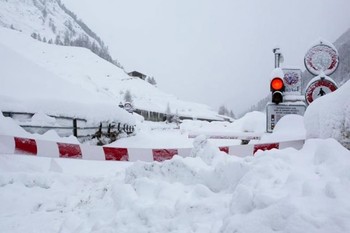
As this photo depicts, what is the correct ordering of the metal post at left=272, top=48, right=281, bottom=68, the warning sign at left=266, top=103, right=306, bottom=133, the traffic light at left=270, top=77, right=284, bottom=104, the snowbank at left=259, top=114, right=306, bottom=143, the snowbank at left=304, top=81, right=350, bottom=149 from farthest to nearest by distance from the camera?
1. the metal post at left=272, top=48, right=281, bottom=68
2. the warning sign at left=266, top=103, right=306, bottom=133
3. the traffic light at left=270, top=77, right=284, bottom=104
4. the snowbank at left=259, top=114, right=306, bottom=143
5. the snowbank at left=304, top=81, right=350, bottom=149

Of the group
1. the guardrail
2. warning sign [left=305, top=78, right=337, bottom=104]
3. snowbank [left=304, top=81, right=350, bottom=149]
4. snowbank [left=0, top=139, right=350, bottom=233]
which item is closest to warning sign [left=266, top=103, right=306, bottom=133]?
warning sign [left=305, top=78, right=337, bottom=104]

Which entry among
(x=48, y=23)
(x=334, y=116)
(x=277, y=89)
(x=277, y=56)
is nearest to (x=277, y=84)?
(x=277, y=89)

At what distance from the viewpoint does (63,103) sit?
896 cm

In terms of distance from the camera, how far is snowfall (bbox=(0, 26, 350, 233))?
7.71 feet

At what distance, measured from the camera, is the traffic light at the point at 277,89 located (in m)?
7.00

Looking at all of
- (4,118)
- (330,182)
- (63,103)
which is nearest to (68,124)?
(63,103)

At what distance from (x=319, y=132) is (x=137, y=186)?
8.34ft

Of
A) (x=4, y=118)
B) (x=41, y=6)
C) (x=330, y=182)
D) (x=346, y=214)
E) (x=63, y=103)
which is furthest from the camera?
(x=41, y=6)

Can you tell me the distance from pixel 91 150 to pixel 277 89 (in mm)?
4284

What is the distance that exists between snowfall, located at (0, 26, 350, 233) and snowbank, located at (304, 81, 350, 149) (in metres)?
0.01

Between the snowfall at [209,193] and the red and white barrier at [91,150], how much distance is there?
238mm

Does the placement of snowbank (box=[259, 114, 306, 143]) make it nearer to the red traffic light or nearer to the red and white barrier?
the red and white barrier

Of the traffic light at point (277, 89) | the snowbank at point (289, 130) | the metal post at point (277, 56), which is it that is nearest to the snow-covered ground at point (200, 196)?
the snowbank at point (289, 130)

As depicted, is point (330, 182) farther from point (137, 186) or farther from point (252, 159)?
point (137, 186)
